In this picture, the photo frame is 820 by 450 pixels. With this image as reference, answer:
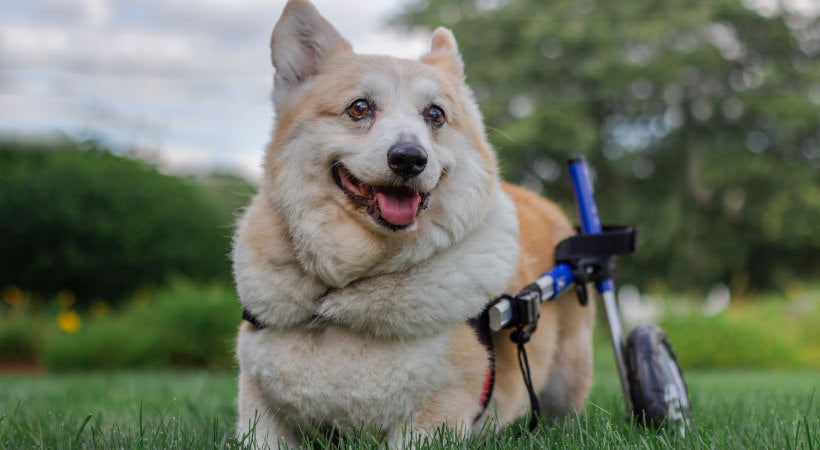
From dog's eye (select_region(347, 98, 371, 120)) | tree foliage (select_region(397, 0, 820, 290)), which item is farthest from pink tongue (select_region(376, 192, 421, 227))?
tree foliage (select_region(397, 0, 820, 290))

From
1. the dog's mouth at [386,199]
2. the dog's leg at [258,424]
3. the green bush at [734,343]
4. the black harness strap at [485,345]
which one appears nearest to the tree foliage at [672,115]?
the green bush at [734,343]

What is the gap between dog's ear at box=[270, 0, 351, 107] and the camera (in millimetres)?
2648

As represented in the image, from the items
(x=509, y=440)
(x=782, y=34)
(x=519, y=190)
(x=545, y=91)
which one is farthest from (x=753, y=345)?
(x=782, y=34)

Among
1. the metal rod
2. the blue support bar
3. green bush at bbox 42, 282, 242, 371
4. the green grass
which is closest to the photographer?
the green grass

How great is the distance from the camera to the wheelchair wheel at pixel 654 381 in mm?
2881

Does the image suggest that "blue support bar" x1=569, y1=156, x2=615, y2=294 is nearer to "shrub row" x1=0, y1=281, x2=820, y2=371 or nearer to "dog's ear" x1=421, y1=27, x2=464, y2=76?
"dog's ear" x1=421, y1=27, x2=464, y2=76

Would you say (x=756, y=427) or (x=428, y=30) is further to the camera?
(x=428, y=30)

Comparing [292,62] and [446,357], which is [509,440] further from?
[292,62]

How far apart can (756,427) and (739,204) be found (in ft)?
72.2

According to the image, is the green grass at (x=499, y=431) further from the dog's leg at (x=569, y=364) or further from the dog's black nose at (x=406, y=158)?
the dog's black nose at (x=406, y=158)

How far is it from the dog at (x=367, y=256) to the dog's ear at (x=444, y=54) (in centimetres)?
27

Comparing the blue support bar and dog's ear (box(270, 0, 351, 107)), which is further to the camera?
the blue support bar

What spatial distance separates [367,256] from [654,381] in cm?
137

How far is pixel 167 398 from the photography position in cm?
479
